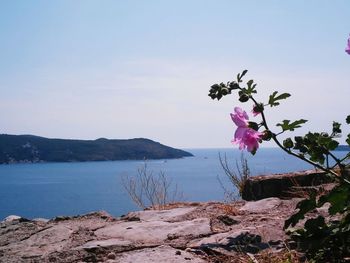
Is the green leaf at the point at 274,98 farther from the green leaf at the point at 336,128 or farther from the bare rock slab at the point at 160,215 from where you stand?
the bare rock slab at the point at 160,215

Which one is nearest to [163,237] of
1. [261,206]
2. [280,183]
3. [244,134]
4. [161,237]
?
[161,237]

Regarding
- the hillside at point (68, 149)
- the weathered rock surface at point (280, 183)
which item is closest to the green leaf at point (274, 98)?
the weathered rock surface at point (280, 183)

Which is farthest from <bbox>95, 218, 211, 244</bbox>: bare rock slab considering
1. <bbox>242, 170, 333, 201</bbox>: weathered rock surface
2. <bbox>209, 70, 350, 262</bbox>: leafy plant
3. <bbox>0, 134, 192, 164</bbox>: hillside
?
<bbox>0, 134, 192, 164</bbox>: hillside

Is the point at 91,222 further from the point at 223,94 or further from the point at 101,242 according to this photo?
the point at 223,94

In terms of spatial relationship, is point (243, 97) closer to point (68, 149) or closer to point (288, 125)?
point (288, 125)

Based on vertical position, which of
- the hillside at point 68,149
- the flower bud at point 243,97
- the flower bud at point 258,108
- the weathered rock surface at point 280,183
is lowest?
the weathered rock surface at point 280,183

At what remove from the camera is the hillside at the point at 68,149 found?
359 ft

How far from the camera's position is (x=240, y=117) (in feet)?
6.34

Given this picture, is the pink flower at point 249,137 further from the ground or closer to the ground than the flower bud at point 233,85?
closer to the ground

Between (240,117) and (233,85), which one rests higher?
(233,85)

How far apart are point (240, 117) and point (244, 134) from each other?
0.08 metres

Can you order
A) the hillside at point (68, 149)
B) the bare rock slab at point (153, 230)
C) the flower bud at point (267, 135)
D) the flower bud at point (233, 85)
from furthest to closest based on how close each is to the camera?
the hillside at point (68, 149) < the bare rock slab at point (153, 230) < the flower bud at point (233, 85) < the flower bud at point (267, 135)

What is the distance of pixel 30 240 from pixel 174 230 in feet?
3.63

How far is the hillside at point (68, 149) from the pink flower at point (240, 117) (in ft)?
354
